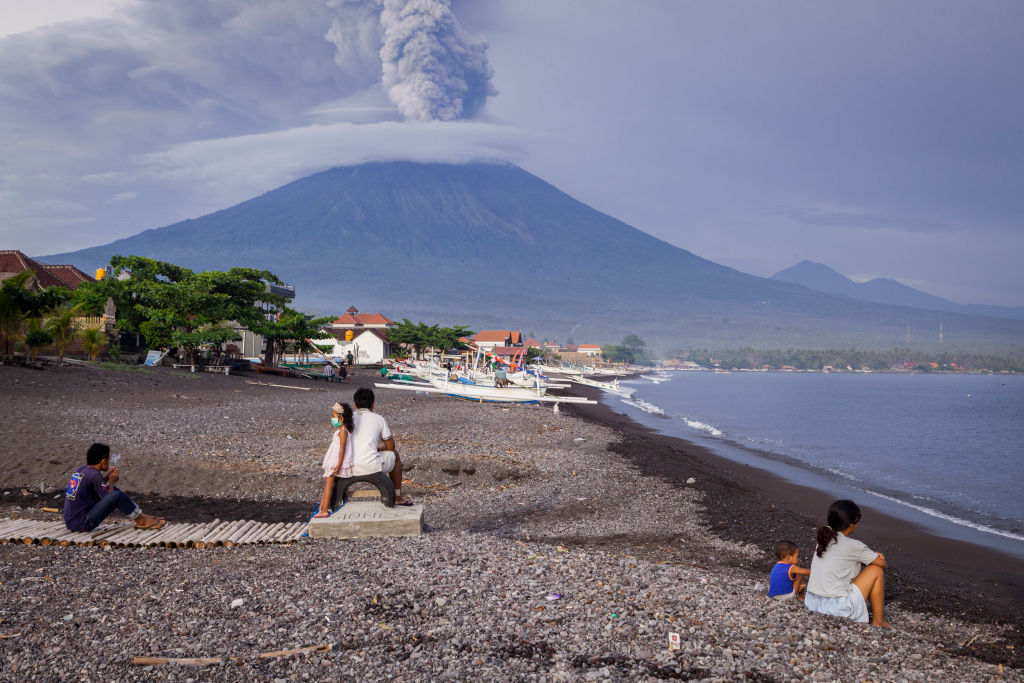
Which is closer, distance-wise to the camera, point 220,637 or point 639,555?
point 220,637

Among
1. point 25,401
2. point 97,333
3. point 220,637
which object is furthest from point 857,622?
point 97,333

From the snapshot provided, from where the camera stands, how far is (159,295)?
39.5 metres

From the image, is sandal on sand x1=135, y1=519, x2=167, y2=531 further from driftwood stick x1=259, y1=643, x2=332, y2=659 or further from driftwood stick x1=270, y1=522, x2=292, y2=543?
driftwood stick x1=259, y1=643, x2=332, y2=659

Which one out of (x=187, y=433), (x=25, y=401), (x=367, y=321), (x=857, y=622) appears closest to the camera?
(x=857, y=622)

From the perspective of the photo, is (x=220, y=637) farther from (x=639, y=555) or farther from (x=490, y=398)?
(x=490, y=398)

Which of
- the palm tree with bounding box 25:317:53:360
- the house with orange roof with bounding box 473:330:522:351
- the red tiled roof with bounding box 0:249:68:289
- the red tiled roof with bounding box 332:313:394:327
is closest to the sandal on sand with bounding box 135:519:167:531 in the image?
the palm tree with bounding box 25:317:53:360

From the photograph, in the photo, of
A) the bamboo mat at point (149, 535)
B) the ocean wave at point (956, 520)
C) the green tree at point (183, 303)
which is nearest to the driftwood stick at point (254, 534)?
the bamboo mat at point (149, 535)

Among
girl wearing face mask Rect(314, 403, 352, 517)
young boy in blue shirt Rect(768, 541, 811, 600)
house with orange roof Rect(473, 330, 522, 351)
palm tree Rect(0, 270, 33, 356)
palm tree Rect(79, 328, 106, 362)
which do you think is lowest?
A: young boy in blue shirt Rect(768, 541, 811, 600)

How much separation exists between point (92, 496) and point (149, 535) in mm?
844

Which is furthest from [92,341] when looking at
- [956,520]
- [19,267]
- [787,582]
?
[787,582]

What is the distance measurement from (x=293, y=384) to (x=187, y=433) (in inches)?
831

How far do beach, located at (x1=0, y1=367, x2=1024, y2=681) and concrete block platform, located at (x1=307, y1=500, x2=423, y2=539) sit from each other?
26cm

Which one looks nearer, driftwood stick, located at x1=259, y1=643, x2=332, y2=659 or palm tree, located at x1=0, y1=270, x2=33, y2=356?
driftwood stick, located at x1=259, y1=643, x2=332, y2=659

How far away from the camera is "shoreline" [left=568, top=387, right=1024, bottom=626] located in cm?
910
